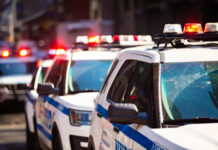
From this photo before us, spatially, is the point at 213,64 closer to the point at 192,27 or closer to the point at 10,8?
the point at 192,27

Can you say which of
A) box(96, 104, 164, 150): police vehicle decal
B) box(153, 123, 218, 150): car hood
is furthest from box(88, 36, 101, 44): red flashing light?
box(153, 123, 218, 150): car hood

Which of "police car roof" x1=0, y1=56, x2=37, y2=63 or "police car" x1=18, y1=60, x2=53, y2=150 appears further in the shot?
"police car roof" x1=0, y1=56, x2=37, y2=63

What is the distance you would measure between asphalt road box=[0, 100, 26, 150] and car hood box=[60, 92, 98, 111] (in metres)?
2.99

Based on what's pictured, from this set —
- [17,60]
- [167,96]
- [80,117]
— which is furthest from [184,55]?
[17,60]

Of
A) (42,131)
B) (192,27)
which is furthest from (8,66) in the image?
(192,27)

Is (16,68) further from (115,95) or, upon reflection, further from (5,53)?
(115,95)

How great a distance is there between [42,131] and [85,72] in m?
1.10

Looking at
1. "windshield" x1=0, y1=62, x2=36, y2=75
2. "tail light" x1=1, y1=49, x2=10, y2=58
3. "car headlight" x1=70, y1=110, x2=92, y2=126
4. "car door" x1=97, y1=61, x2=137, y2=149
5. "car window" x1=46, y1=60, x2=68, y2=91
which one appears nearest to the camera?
"car door" x1=97, y1=61, x2=137, y2=149

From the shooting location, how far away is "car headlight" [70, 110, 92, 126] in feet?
24.9

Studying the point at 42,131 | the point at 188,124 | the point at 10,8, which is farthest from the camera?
the point at 10,8

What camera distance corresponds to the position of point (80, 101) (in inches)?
311

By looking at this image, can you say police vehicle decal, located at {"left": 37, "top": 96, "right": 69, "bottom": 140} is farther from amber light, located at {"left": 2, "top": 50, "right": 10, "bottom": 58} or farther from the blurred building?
amber light, located at {"left": 2, "top": 50, "right": 10, "bottom": 58}

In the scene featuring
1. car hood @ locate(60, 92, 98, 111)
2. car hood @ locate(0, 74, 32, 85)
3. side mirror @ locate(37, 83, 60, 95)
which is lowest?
car hood @ locate(0, 74, 32, 85)

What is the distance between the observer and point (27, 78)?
1839 centimetres
